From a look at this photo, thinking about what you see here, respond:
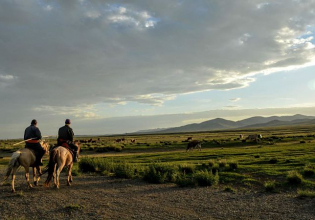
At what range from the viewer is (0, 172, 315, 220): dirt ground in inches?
351

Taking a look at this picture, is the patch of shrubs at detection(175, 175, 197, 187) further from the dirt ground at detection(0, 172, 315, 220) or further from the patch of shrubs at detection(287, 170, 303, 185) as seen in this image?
the patch of shrubs at detection(287, 170, 303, 185)

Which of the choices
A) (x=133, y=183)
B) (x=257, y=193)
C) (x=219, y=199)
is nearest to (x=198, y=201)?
(x=219, y=199)

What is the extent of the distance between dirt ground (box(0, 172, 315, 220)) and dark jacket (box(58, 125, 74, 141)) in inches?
97.3

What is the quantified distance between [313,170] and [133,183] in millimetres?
10949

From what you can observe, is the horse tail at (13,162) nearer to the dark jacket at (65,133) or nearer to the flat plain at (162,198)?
the flat plain at (162,198)

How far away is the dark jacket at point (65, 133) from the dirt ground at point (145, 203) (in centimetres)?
247

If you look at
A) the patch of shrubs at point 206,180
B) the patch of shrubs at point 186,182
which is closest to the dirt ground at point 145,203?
Answer: the patch of shrubs at point 186,182

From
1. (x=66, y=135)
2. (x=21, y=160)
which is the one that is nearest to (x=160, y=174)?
(x=66, y=135)

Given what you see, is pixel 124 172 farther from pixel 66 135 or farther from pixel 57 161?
pixel 57 161

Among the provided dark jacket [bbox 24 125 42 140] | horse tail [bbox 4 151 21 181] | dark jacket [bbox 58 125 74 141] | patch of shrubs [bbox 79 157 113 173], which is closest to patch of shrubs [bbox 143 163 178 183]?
patch of shrubs [bbox 79 157 113 173]

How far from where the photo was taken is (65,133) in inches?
543

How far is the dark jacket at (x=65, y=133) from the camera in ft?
45.1

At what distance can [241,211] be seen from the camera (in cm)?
934

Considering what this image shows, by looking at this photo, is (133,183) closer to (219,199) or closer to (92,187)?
(92,187)
